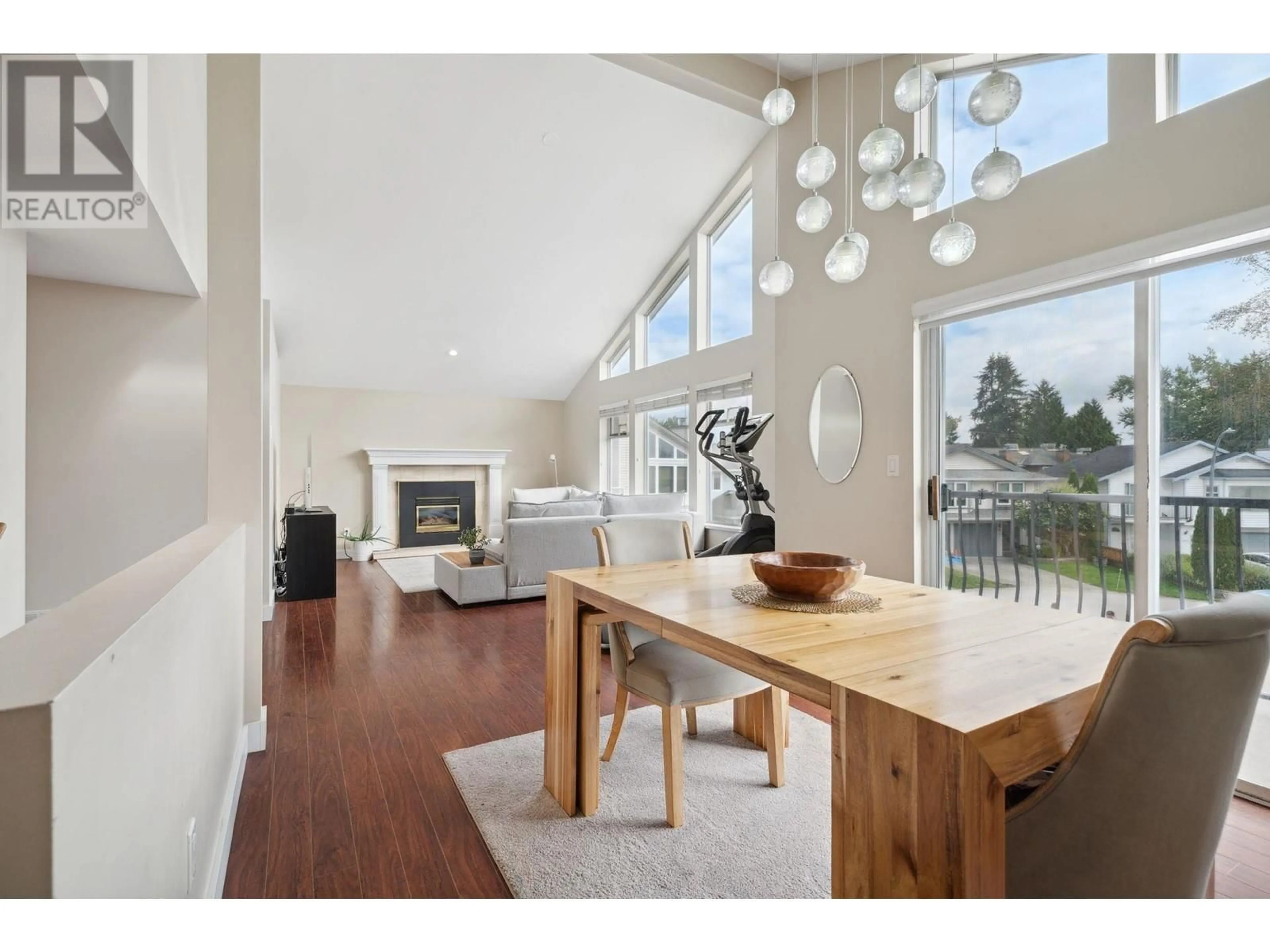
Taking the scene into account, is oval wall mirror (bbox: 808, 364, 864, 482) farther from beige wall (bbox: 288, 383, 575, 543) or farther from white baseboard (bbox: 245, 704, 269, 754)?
beige wall (bbox: 288, 383, 575, 543)

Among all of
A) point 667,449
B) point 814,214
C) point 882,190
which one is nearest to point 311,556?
point 667,449

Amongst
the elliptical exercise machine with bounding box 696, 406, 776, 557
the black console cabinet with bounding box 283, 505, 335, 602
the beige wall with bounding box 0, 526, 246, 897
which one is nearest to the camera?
the beige wall with bounding box 0, 526, 246, 897

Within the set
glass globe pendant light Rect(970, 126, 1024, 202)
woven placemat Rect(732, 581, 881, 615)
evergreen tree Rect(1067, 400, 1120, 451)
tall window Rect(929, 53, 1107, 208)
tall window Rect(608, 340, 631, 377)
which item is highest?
tall window Rect(929, 53, 1107, 208)

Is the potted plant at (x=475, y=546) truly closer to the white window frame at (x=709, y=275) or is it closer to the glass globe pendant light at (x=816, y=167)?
the white window frame at (x=709, y=275)

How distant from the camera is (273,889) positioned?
1566 millimetres

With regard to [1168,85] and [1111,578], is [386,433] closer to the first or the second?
[1111,578]

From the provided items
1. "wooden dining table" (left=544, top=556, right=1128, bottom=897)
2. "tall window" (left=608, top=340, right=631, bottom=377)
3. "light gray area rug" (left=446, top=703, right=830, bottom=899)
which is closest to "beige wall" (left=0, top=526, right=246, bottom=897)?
"light gray area rug" (left=446, top=703, right=830, bottom=899)

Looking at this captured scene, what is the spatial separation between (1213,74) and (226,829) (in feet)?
13.1

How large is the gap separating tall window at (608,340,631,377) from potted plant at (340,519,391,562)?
11.1ft

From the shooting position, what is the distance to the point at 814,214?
1.72 metres

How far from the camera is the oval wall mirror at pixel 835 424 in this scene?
3.58 metres

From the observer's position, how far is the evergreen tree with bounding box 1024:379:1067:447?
271cm
